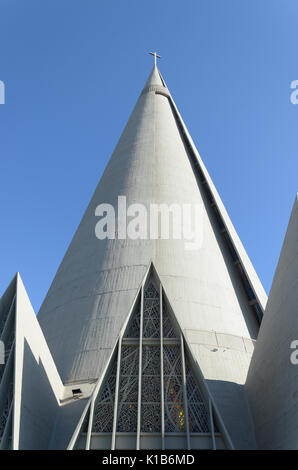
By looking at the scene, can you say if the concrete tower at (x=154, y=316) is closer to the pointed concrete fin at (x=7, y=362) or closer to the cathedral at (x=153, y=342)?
the cathedral at (x=153, y=342)

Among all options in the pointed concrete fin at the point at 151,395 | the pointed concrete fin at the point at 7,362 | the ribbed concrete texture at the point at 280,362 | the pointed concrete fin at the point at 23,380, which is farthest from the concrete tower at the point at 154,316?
the ribbed concrete texture at the point at 280,362

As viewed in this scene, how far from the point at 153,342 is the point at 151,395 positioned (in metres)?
1.77

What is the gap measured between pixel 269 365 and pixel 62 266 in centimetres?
1471

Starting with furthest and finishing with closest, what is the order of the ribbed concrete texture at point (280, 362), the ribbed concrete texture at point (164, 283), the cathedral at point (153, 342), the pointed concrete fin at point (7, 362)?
the ribbed concrete texture at point (164, 283) < the ribbed concrete texture at point (280, 362) < the pointed concrete fin at point (7, 362) < the cathedral at point (153, 342)

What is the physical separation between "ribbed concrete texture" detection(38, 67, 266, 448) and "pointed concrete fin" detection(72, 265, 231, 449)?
108 cm

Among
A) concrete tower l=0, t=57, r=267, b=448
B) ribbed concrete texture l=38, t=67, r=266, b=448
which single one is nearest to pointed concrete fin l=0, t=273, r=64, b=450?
concrete tower l=0, t=57, r=267, b=448

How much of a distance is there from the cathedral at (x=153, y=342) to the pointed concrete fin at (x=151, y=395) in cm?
3

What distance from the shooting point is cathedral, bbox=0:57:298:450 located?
43.5 feet

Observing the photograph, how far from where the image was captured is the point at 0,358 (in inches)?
611

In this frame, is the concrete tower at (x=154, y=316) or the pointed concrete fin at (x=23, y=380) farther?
the pointed concrete fin at (x=23, y=380)

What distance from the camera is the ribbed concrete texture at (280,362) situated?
13.9 m

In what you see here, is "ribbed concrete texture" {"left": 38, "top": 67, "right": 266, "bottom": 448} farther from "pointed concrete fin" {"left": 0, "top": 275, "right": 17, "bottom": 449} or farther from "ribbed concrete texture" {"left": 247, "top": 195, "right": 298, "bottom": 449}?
"pointed concrete fin" {"left": 0, "top": 275, "right": 17, "bottom": 449}
